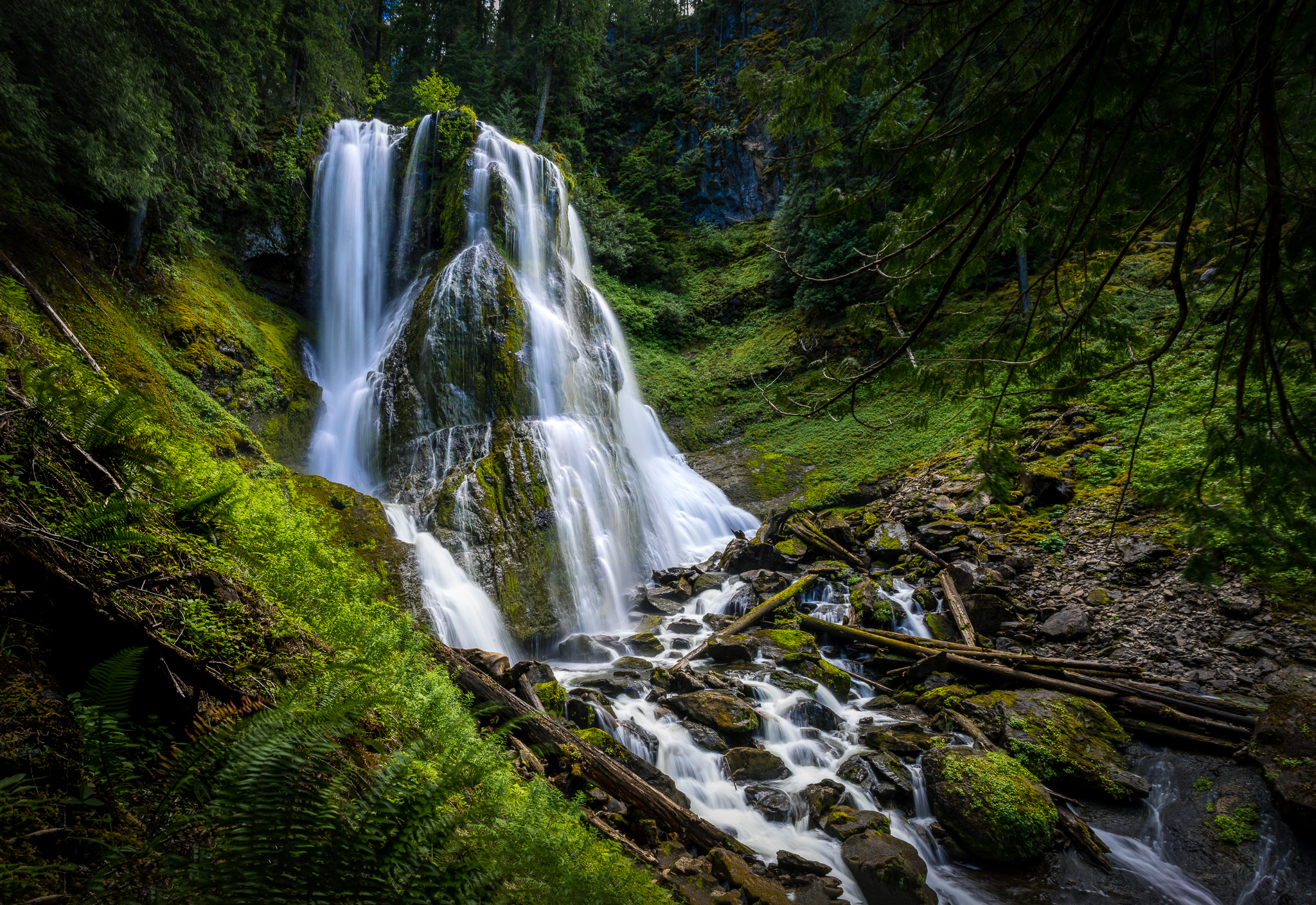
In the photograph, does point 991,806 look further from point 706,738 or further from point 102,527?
point 102,527

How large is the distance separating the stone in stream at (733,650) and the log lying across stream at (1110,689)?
1.86 metres

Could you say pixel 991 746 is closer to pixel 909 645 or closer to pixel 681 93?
pixel 909 645

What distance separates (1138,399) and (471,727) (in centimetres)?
1392

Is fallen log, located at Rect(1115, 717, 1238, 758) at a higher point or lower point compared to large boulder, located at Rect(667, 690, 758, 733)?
lower

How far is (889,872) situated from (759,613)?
5.15 metres

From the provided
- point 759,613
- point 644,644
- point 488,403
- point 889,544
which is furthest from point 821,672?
point 488,403

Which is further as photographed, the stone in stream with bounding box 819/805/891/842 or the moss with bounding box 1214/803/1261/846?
the stone in stream with bounding box 819/805/891/842

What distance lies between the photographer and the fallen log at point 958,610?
7820 mm

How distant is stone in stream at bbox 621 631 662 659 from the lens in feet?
29.3

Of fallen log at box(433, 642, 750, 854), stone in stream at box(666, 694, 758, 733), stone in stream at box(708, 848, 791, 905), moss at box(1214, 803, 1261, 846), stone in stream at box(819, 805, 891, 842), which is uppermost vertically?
fallen log at box(433, 642, 750, 854)

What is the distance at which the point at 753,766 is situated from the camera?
5848 mm

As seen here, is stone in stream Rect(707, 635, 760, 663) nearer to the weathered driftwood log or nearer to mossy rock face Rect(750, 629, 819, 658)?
mossy rock face Rect(750, 629, 819, 658)

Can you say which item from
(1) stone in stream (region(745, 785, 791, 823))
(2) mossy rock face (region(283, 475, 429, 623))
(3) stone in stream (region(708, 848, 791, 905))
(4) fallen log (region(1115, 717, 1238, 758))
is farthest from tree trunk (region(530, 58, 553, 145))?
(4) fallen log (region(1115, 717, 1238, 758))

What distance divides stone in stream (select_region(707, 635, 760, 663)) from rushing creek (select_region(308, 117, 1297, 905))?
0.94ft
